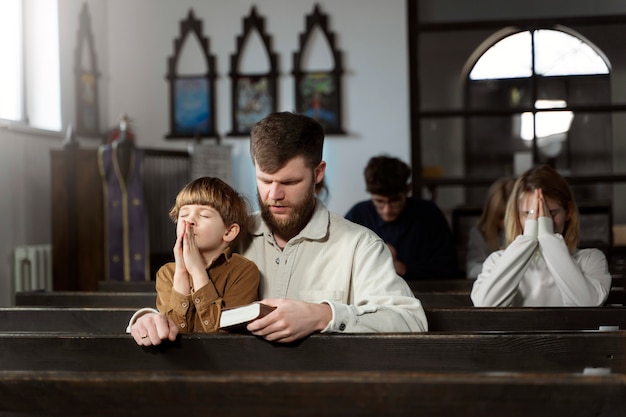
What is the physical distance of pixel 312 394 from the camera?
1581 mm

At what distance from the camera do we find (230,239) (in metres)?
2.48

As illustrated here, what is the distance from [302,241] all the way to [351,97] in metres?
4.59

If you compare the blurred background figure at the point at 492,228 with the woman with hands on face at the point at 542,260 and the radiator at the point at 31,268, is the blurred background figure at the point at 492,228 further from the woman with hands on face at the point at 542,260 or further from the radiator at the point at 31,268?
the radiator at the point at 31,268

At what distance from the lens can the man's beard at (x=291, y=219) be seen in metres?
2.54

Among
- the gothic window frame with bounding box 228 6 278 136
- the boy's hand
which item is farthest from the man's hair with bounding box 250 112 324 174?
the gothic window frame with bounding box 228 6 278 136

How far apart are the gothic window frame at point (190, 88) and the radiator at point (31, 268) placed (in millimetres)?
1681

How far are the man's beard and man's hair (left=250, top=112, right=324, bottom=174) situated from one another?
0.34 ft

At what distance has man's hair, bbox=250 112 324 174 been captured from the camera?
8.13 ft

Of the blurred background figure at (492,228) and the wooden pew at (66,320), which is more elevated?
the blurred background figure at (492,228)

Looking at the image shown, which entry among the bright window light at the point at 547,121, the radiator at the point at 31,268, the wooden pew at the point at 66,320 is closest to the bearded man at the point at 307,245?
the wooden pew at the point at 66,320

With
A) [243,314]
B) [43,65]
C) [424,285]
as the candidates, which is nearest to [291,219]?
[243,314]

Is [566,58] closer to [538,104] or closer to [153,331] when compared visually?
[538,104]

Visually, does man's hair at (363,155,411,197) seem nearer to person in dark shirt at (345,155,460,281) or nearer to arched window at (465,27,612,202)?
person in dark shirt at (345,155,460,281)

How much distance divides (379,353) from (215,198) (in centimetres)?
66
